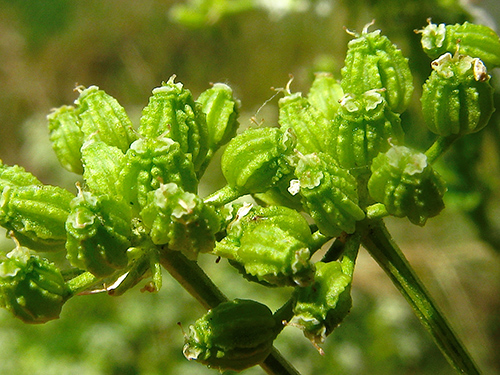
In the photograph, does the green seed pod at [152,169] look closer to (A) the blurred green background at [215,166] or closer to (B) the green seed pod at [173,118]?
(B) the green seed pod at [173,118]

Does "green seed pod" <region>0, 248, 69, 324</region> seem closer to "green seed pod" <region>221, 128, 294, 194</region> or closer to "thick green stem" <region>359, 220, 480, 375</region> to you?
"green seed pod" <region>221, 128, 294, 194</region>

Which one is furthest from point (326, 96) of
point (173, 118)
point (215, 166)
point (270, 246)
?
point (215, 166)

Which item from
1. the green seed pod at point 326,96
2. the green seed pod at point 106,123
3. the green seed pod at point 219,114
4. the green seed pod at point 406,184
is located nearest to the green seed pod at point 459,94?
the green seed pod at point 406,184

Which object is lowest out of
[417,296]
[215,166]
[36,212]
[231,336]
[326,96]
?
[215,166]

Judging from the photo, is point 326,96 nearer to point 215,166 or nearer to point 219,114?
point 219,114

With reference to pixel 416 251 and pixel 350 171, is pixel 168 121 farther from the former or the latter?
pixel 416 251

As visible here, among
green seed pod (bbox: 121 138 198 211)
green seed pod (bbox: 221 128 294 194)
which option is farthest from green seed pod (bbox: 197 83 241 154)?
green seed pod (bbox: 121 138 198 211)
